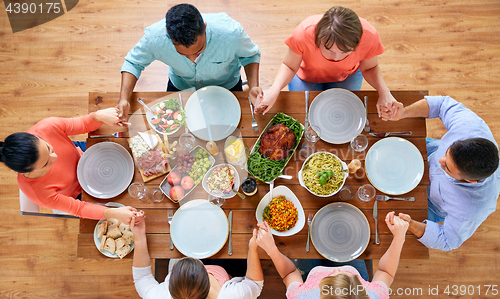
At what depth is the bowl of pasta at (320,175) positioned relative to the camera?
1834 mm

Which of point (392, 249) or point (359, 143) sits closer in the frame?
point (392, 249)

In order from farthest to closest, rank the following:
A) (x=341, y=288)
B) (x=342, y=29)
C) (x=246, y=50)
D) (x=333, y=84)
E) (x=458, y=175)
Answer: (x=333, y=84) < (x=246, y=50) < (x=458, y=175) < (x=342, y=29) < (x=341, y=288)

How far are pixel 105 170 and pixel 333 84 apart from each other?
1844 millimetres

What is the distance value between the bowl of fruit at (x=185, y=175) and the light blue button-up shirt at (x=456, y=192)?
1437mm

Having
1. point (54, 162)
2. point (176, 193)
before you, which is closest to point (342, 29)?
point (176, 193)

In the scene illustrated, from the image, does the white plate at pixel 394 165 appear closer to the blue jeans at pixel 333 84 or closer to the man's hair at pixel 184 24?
the blue jeans at pixel 333 84

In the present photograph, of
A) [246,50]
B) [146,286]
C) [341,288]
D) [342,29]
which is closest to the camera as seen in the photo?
[341,288]

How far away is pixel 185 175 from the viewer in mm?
1907

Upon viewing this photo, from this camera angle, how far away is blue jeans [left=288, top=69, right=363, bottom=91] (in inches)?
94.3

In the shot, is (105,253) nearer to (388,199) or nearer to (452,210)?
(388,199)

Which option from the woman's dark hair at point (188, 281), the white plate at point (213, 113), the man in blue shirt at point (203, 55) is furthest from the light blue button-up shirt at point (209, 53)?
the woman's dark hair at point (188, 281)

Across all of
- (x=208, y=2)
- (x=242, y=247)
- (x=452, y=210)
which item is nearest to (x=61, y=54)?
(x=208, y=2)

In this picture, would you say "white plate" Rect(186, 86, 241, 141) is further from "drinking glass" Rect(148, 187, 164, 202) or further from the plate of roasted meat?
"drinking glass" Rect(148, 187, 164, 202)

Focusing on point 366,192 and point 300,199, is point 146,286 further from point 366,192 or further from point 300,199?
point 366,192
